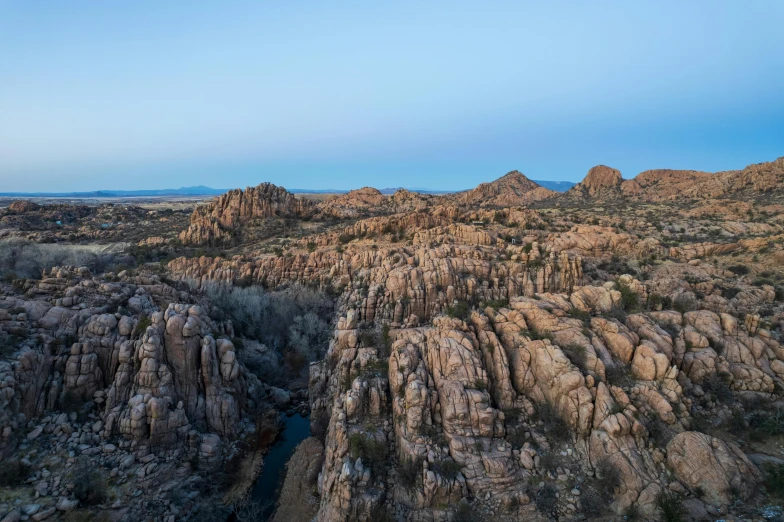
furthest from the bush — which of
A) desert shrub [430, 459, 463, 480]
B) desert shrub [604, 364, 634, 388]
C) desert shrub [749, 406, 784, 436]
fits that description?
desert shrub [749, 406, 784, 436]

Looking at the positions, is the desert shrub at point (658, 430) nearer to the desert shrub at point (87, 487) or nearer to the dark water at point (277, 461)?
the dark water at point (277, 461)

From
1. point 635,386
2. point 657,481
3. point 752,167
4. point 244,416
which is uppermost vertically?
point 752,167

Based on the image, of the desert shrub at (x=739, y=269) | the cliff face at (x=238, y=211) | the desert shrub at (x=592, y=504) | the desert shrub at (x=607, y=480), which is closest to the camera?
the desert shrub at (x=592, y=504)

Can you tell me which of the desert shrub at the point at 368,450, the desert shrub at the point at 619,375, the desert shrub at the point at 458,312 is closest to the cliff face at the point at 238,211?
the desert shrub at the point at 458,312

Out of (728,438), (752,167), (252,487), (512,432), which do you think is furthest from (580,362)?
(752,167)

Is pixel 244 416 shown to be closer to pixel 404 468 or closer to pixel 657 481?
pixel 404 468

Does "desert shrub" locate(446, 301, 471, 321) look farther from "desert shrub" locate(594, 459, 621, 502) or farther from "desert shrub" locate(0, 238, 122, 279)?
"desert shrub" locate(0, 238, 122, 279)

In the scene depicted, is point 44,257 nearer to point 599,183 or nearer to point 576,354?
point 576,354
